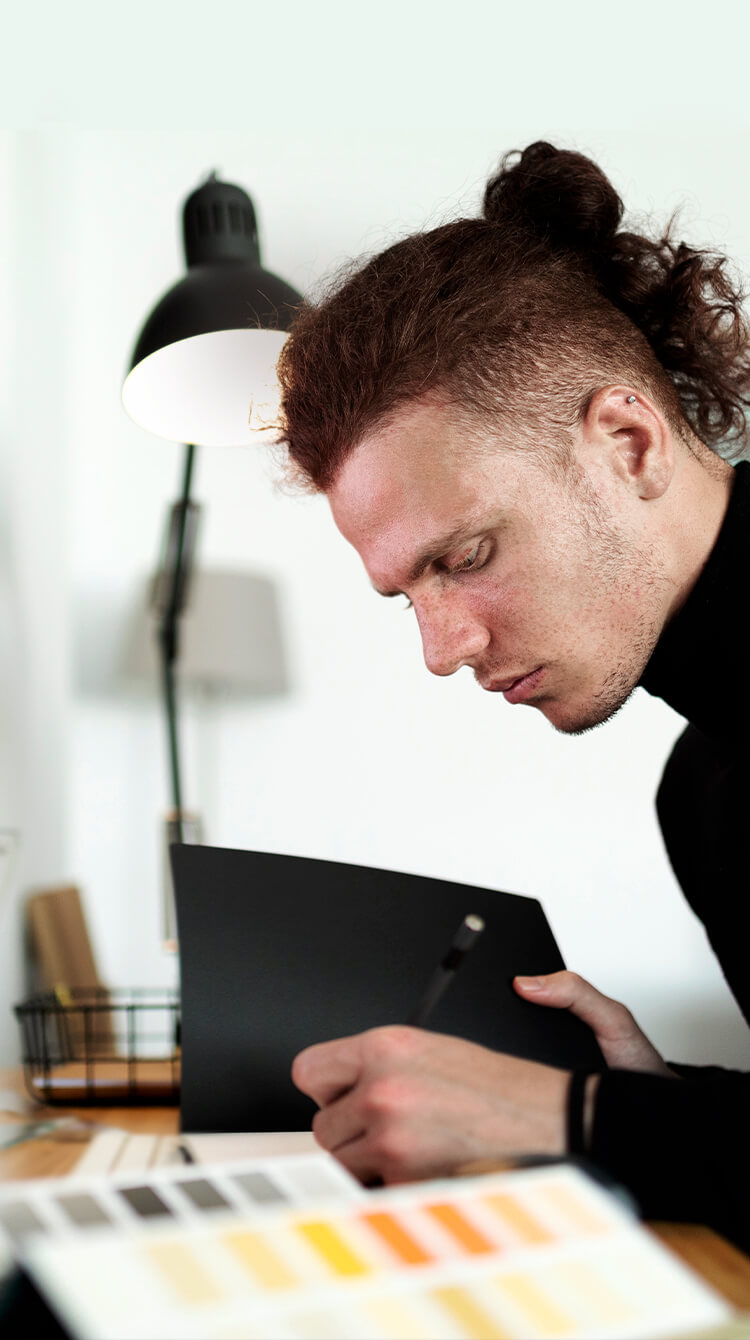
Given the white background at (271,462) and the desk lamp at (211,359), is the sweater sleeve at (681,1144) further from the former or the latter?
the white background at (271,462)

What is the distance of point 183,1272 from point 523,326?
2.45 feet

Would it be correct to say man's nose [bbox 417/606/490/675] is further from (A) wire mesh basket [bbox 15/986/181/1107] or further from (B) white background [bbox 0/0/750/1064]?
(B) white background [bbox 0/0/750/1064]

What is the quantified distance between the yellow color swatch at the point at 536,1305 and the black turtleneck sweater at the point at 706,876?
0.10 meters

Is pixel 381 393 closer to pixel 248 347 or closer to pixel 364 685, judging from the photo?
pixel 248 347

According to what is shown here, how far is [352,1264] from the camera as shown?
31 cm

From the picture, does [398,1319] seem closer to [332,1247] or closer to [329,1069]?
[332,1247]

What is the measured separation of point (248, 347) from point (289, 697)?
0.99 m

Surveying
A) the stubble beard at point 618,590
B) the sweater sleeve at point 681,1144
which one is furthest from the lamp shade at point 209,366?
the sweater sleeve at point 681,1144

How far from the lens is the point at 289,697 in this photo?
77.9 inches

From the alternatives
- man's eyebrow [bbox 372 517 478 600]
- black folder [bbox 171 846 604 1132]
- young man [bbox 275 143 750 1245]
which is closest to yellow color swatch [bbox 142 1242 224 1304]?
black folder [bbox 171 846 604 1132]

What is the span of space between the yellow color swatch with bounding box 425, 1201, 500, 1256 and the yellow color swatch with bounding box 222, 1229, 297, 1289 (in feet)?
0.17

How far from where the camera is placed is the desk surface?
1.13 feet

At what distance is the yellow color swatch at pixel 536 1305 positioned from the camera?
0.94 ft

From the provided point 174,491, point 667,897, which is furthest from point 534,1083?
point 174,491
